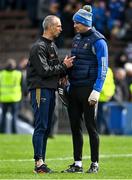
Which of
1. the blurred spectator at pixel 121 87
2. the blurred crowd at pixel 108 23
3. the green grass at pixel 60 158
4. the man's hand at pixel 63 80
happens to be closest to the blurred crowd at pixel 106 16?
the blurred crowd at pixel 108 23

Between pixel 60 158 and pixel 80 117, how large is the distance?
9.45 ft

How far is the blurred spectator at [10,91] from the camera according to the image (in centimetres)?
2470

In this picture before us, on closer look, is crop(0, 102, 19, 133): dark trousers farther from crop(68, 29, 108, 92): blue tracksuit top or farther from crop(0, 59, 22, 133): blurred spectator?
crop(68, 29, 108, 92): blue tracksuit top

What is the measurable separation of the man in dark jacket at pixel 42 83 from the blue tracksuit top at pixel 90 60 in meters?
0.15

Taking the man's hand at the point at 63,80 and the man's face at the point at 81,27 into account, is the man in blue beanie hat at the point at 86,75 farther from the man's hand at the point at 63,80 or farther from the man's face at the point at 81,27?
the man's hand at the point at 63,80

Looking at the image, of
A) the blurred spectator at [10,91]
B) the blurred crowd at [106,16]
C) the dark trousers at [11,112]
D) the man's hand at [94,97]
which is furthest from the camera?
the blurred crowd at [106,16]

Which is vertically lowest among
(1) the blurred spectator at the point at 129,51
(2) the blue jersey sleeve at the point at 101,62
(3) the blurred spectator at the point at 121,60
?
(3) the blurred spectator at the point at 121,60

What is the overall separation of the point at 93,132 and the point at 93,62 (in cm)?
102

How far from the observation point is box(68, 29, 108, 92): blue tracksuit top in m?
12.6

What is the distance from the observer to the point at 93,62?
1276 centimetres

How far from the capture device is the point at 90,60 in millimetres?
12773

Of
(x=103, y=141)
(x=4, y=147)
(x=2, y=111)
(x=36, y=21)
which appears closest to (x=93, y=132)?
(x=4, y=147)

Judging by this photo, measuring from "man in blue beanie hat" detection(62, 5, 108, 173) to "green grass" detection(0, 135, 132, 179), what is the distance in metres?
0.57

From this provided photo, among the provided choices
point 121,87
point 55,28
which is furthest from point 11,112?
point 55,28
